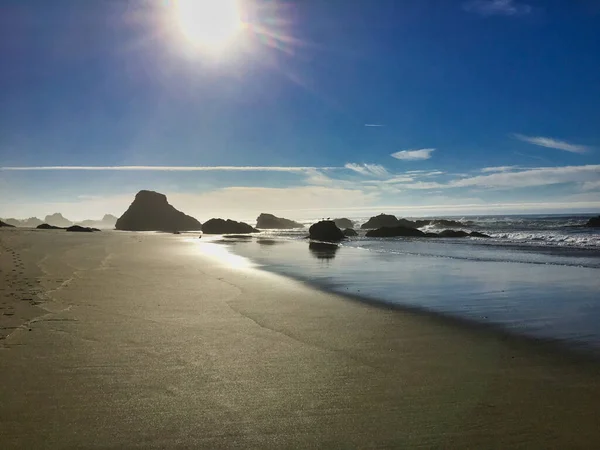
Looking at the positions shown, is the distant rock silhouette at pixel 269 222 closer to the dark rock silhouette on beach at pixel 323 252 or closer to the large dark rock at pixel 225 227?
the large dark rock at pixel 225 227

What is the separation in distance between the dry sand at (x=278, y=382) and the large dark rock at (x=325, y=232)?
1788 inches

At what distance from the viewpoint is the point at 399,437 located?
13.2 ft

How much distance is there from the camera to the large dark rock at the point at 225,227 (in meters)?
89.2

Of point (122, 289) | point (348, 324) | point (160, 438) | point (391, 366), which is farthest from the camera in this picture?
point (122, 289)

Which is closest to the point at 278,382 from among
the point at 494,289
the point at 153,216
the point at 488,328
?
the point at 488,328

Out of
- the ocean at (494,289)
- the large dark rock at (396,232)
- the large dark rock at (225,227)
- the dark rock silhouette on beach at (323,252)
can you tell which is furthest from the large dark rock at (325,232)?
the large dark rock at (225,227)

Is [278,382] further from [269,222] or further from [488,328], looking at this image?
[269,222]

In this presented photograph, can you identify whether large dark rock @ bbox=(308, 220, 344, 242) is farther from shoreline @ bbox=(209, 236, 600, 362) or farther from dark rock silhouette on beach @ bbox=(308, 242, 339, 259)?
shoreline @ bbox=(209, 236, 600, 362)

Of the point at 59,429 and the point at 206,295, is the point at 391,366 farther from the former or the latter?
the point at 206,295

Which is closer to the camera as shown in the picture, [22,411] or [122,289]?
[22,411]

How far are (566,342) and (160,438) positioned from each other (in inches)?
273

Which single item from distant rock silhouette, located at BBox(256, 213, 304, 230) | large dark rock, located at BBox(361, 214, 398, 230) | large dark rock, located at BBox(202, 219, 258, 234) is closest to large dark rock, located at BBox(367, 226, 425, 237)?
large dark rock, located at BBox(202, 219, 258, 234)

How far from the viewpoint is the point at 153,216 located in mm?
130250

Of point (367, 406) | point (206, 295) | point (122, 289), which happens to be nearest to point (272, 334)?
point (367, 406)
